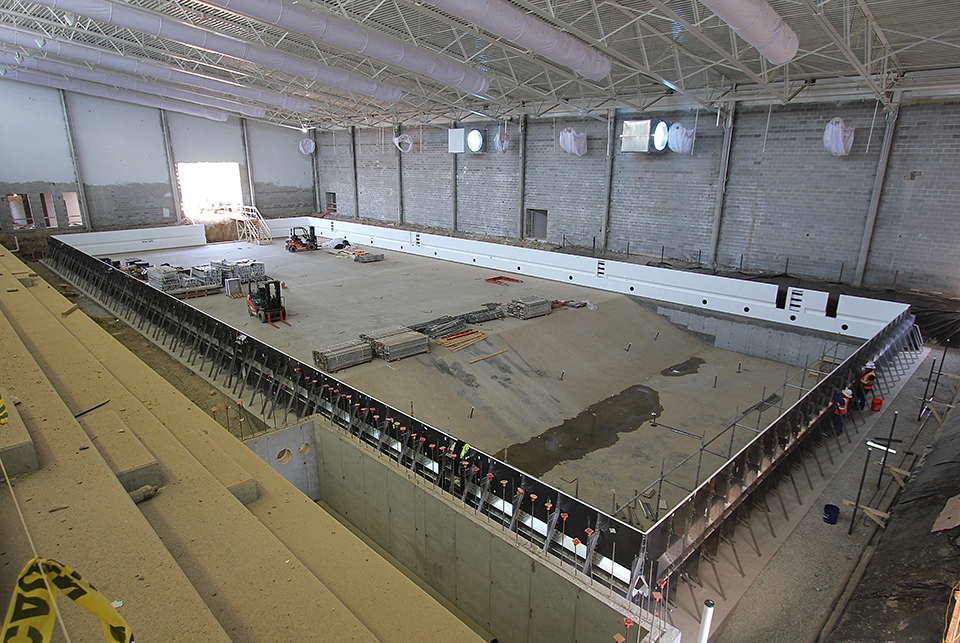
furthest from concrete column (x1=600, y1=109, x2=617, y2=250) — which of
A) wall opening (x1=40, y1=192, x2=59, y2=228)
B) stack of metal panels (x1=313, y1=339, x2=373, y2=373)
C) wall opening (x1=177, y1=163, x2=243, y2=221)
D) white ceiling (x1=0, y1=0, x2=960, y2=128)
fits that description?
wall opening (x1=40, y1=192, x2=59, y2=228)

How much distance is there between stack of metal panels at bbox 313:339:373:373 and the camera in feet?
35.9

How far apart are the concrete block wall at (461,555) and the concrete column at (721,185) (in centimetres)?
1433

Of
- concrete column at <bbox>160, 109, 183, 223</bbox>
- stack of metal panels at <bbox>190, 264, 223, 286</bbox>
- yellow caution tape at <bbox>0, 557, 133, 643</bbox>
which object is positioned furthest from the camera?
concrete column at <bbox>160, 109, 183, 223</bbox>

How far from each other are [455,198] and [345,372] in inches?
664

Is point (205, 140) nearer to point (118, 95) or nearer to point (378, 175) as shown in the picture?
point (118, 95)

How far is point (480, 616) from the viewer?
270 inches

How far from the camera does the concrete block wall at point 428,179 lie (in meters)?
26.6

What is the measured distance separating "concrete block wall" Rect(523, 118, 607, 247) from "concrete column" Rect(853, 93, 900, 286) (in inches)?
332

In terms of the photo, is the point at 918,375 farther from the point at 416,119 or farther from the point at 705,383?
the point at 416,119

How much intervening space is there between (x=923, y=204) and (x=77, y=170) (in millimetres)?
33383

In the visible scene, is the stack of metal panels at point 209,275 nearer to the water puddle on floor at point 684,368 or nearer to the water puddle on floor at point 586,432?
the water puddle on floor at point 586,432

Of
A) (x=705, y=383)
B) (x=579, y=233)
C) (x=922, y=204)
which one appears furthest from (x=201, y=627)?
(x=579, y=233)

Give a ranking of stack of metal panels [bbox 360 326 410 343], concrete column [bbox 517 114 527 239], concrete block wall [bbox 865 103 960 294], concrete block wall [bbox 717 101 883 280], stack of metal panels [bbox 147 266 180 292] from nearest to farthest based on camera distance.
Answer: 1. stack of metal panels [bbox 360 326 410 343]
2. concrete block wall [bbox 865 103 960 294]
3. concrete block wall [bbox 717 101 883 280]
4. stack of metal panels [bbox 147 266 180 292]
5. concrete column [bbox 517 114 527 239]

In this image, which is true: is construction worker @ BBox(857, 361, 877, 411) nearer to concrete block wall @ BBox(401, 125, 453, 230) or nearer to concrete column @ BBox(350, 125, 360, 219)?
concrete block wall @ BBox(401, 125, 453, 230)
